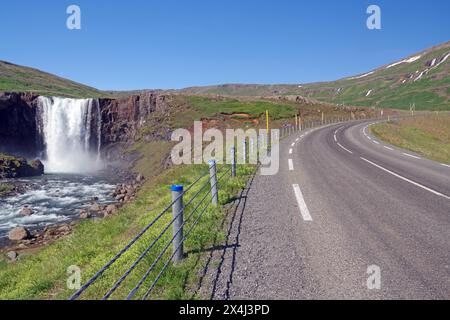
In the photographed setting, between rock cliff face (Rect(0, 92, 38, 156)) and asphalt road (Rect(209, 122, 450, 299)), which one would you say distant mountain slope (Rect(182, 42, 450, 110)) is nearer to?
rock cliff face (Rect(0, 92, 38, 156))

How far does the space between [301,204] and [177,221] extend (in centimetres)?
408

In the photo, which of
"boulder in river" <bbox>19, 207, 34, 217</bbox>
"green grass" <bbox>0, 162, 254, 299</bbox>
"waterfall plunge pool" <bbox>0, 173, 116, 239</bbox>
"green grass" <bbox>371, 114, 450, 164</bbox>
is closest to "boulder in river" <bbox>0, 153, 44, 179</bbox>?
"waterfall plunge pool" <bbox>0, 173, 116, 239</bbox>

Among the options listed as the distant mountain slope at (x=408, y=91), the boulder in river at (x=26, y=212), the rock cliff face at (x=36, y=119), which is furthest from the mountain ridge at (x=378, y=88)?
the boulder in river at (x=26, y=212)

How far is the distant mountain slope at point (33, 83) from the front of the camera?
10053 centimetres

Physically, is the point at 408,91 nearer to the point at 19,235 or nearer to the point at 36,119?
the point at 36,119

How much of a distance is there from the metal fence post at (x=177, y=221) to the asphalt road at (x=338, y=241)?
749 mm

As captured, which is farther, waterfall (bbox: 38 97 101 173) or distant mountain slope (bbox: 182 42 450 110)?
distant mountain slope (bbox: 182 42 450 110)

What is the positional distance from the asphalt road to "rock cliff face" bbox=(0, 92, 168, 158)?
46962mm

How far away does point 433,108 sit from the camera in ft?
305

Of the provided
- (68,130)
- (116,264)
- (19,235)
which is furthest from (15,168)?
(116,264)

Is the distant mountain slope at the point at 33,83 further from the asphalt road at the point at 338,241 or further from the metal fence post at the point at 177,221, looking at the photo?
the metal fence post at the point at 177,221

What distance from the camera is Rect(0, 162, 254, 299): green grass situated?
16.3 ft

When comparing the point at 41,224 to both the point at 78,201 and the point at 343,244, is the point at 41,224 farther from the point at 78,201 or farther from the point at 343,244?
the point at 343,244
